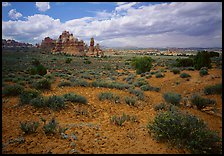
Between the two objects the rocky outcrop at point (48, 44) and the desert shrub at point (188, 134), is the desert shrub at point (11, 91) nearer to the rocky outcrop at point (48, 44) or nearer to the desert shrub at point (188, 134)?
the desert shrub at point (188, 134)

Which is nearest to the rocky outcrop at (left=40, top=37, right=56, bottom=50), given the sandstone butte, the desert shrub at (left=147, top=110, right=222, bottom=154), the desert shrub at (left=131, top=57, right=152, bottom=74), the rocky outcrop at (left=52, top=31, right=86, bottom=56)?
the sandstone butte

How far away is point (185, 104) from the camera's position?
1042cm

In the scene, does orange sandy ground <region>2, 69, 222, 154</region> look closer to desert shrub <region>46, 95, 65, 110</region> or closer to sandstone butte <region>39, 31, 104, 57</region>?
desert shrub <region>46, 95, 65, 110</region>

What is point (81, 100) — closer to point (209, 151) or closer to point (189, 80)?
point (209, 151)

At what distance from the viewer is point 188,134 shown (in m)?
4.69

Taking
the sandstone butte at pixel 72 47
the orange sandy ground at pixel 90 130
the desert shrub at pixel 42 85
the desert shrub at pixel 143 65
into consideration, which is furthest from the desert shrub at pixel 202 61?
the sandstone butte at pixel 72 47

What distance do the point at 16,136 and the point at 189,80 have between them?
1554 centimetres

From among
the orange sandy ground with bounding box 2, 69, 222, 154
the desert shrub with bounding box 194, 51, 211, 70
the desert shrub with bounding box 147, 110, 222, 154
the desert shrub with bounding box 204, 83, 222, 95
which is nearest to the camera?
the desert shrub with bounding box 147, 110, 222, 154

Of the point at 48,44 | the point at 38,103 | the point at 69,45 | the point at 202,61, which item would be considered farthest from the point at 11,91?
the point at 48,44

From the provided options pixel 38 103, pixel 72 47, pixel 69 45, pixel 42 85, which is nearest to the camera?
pixel 38 103

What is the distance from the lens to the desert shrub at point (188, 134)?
434cm

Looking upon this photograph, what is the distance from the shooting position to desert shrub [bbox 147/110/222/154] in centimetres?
434

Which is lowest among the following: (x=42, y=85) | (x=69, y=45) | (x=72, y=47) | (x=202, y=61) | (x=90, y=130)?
(x=90, y=130)

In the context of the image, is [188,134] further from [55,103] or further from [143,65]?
[143,65]
